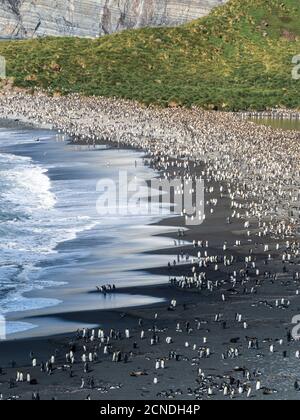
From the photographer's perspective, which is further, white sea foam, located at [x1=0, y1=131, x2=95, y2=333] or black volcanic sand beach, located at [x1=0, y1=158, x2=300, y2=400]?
white sea foam, located at [x1=0, y1=131, x2=95, y2=333]

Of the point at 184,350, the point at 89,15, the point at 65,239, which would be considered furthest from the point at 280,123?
the point at 89,15

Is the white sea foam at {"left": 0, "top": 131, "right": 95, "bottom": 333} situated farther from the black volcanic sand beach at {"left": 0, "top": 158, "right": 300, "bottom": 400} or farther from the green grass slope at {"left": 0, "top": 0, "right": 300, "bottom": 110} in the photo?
the green grass slope at {"left": 0, "top": 0, "right": 300, "bottom": 110}

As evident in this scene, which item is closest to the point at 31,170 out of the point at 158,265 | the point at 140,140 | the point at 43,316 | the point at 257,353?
the point at 140,140

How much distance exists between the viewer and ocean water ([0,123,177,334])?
2758 centimetres

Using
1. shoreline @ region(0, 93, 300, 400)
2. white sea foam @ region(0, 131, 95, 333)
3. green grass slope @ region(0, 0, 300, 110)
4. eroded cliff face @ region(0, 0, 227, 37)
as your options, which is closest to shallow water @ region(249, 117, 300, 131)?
green grass slope @ region(0, 0, 300, 110)

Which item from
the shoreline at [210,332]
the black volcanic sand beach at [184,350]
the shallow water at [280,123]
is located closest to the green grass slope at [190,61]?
the shallow water at [280,123]

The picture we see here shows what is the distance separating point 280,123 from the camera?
8988 centimetres

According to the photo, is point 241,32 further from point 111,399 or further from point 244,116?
point 111,399

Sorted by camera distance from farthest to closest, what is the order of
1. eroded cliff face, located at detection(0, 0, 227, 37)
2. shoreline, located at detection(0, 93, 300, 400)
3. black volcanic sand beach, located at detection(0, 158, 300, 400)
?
eroded cliff face, located at detection(0, 0, 227, 37) → shoreline, located at detection(0, 93, 300, 400) → black volcanic sand beach, located at detection(0, 158, 300, 400)

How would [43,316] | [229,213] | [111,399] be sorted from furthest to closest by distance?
[229,213] < [43,316] < [111,399]

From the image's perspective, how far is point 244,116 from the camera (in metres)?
95.3

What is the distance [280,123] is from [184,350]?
69.4m

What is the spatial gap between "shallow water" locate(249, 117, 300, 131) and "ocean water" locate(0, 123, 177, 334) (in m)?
26.1

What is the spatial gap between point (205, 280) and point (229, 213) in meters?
12.0
